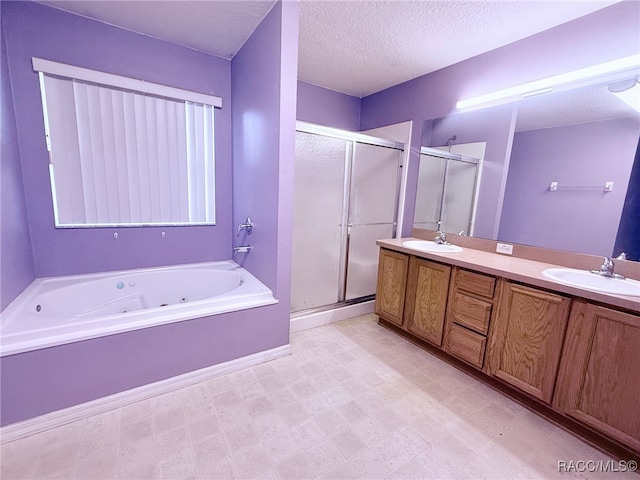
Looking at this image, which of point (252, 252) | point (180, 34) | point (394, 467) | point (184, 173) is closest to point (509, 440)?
point (394, 467)

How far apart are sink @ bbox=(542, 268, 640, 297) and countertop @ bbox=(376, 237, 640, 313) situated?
43mm

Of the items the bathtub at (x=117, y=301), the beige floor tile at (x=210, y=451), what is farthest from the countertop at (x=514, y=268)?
the beige floor tile at (x=210, y=451)

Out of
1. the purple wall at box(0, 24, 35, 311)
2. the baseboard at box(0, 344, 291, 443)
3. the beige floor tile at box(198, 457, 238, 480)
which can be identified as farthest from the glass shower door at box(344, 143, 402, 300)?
the purple wall at box(0, 24, 35, 311)

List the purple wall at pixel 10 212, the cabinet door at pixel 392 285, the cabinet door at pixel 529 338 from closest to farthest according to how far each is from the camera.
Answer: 1. the cabinet door at pixel 529 338
2. the purple wall at pixel 10 212
3. the cabinet door at pixel 392 285

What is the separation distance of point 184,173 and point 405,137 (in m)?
2.18

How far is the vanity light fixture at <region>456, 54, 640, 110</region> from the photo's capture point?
1520 millimetres

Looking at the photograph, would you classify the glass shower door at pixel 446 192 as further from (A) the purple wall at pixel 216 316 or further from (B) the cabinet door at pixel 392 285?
(A) the purple wall at pixel 216 316

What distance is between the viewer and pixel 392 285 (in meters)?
2.41

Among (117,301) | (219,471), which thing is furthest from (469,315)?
(117,301)

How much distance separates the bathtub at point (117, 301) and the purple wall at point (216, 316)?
5cm

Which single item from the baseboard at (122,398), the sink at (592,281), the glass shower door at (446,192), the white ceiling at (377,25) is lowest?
the baseboard at (122,398)

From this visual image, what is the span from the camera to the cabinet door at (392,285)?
7.57ft

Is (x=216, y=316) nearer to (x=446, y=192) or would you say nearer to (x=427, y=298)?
(x=427, y=298)

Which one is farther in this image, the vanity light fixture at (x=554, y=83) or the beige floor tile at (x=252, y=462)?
the vanity light fixture at (x=554, y=83)
